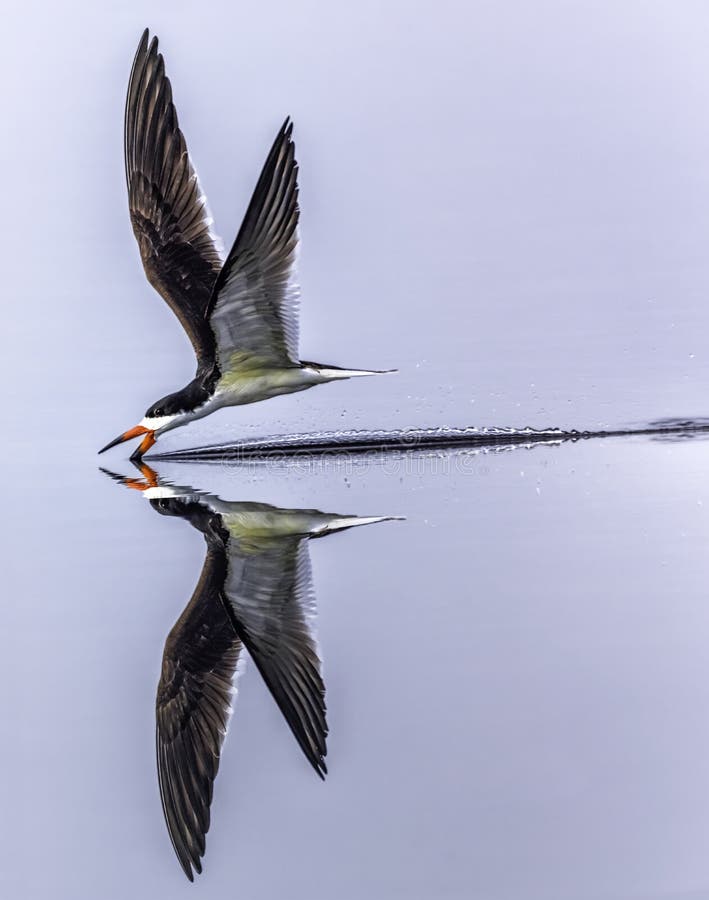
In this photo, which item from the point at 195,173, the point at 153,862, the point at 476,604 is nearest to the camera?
the point at 153,862

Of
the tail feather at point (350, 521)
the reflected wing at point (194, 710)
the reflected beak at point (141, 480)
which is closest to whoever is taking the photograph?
the reflected wing at point (194, 710)

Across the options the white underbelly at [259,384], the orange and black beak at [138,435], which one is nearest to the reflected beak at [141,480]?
the orange and black beak at [138,435]

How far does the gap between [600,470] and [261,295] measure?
0.67 m

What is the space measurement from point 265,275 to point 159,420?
13.9 inches

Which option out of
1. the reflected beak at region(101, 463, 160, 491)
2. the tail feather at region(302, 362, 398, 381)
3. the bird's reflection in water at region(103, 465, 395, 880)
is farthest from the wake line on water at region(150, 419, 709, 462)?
the bird's reflection in water at region(103, 465, 395, 880)

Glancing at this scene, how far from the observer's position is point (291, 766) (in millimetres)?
1517

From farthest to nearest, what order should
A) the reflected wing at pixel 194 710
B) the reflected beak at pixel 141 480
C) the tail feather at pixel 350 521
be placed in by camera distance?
the reflected beak at pixel 141 480
the tail feather at pixel 350 521
the reflected wing at pixel 194 710

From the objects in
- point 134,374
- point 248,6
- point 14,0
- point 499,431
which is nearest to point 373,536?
point 499,431

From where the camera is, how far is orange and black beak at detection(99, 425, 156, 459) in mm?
1837

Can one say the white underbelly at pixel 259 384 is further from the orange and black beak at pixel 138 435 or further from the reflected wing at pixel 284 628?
the reflected wing at pixel 284 628

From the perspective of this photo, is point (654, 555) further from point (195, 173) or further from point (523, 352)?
point (195, 173)

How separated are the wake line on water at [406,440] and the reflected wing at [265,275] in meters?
0.24

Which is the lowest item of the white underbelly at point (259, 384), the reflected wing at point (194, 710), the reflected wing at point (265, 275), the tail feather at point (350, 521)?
the reflected wing at point (194, 710)

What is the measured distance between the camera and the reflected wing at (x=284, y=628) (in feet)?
4.97
